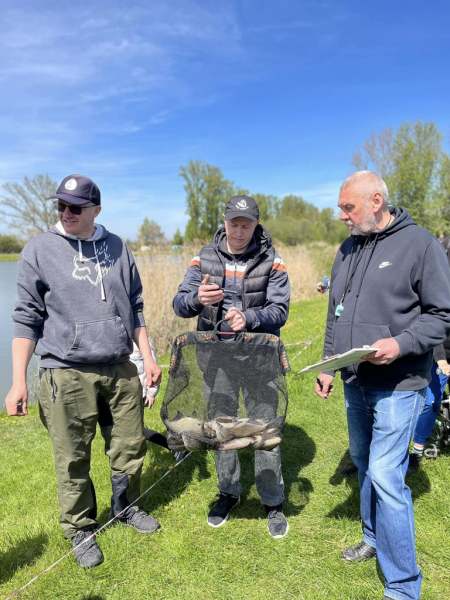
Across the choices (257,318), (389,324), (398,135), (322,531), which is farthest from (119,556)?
(398,135)

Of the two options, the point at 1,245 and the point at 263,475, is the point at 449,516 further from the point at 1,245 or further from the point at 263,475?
the point at 1,245

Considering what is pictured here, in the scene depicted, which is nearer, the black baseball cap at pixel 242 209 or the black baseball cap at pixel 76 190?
the black baseball cap at pixel 76 190

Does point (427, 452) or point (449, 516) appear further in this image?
point (427, 452)

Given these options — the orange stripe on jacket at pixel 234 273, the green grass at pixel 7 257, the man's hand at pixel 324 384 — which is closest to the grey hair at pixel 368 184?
the orange stripe on jacket at pixel 234 273

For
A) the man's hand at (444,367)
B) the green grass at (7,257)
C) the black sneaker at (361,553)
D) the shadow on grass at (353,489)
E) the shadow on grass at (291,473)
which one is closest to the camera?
the black sneaker at (361,553)

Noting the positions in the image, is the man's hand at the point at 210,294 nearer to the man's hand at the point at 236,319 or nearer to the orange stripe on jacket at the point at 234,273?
the man's hand at the point at 236,319

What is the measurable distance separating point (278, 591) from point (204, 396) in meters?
1.13

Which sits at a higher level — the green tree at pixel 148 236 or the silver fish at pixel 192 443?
the green tree at pixel 148 236

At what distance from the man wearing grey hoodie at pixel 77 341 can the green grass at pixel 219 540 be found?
0.23 metres

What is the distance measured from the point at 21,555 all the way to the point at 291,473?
6.55 feet

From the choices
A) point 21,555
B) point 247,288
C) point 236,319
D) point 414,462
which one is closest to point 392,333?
point 236,319

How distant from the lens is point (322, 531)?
278cm

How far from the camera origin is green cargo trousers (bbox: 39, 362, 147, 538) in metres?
2.50

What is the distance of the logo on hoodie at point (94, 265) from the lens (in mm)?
2498
